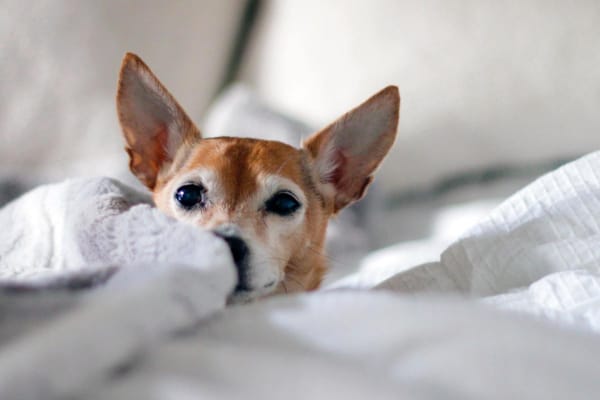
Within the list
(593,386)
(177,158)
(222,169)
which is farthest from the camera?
(177,158)

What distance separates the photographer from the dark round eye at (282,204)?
1074 mm

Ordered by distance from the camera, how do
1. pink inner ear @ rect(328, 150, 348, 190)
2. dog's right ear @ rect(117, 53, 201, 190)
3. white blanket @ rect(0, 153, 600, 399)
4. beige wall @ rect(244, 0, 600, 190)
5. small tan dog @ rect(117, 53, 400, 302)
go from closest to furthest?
white blanket @ rect(0, 153, 600, 399)
small tan dog @ rect(117, 53, 400, 302)
dog's right ear @ rect(117, 53, 201, 190)
pink inner ear @ rect(328, 150, 348, 190)
beige wall @ rect(244, 0, 600, 190)

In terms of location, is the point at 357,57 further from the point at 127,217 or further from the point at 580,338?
the point at 580,338

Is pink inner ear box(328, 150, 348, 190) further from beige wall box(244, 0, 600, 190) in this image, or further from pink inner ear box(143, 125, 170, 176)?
beige wall box(244, 0, 600, 190)

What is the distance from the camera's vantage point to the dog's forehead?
106cm

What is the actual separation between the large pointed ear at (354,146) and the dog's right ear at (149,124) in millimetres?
267

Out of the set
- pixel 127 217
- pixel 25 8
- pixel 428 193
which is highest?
pixel 25 8

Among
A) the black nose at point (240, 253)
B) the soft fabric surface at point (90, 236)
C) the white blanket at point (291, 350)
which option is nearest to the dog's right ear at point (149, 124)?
the soft fabric surface at point (90, 236)

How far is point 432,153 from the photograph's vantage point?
1.75 metres

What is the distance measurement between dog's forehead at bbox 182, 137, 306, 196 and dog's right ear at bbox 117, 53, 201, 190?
68 mm

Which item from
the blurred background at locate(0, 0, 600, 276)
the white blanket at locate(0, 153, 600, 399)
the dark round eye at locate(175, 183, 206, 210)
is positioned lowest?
the white blanket at locate(0, 153, 600, 399)

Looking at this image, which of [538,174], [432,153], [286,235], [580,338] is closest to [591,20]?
[538,174]

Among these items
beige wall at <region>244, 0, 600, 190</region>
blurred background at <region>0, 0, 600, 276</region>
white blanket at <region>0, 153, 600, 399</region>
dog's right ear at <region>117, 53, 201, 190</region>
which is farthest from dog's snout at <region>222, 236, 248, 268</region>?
beige wall at <region>244, 0, 600, 190</region>

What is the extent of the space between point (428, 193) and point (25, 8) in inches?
50.6
